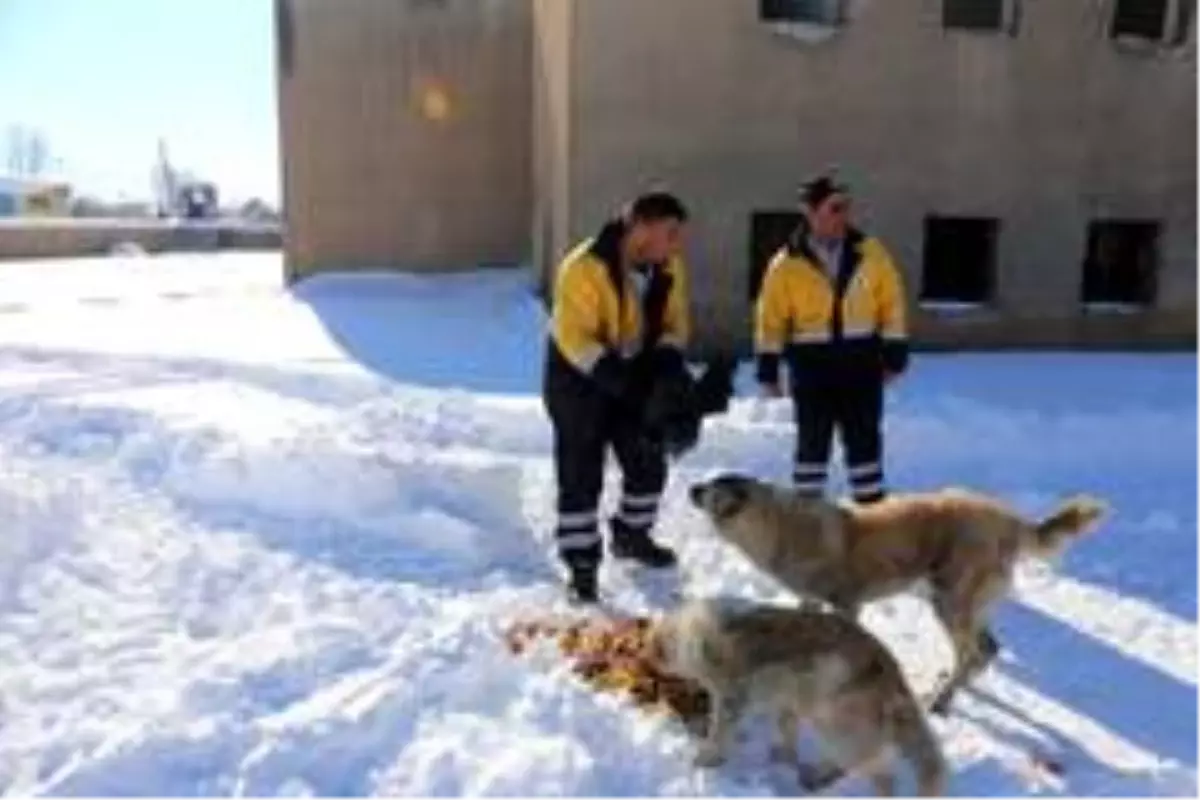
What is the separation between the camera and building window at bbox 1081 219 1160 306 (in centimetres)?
1597

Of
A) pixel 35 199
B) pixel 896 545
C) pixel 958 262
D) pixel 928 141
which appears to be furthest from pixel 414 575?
pixel 35 199

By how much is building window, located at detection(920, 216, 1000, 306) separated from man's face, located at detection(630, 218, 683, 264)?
838 centimetres

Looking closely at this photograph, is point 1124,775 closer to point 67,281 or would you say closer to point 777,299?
point 777,299

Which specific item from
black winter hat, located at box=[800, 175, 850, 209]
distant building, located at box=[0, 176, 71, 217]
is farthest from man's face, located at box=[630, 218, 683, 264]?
distant building, located at box=[0, 176, 71, 217]

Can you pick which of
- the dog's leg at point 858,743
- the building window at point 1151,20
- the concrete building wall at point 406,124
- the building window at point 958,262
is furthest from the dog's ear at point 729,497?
the concrete building wall at point 406,124

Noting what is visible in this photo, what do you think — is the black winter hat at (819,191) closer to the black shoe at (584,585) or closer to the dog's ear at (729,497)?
the dog's ear at (729,497)

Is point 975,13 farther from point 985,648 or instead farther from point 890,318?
point 985,648

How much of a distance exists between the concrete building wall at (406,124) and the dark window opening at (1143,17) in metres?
6.00

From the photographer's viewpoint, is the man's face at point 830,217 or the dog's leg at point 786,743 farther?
the man's face at point 830,217

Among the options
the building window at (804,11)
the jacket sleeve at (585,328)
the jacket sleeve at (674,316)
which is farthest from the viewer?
the building window at (804,11)

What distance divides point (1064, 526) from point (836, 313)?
1.78 meters

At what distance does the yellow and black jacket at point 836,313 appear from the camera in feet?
26.8

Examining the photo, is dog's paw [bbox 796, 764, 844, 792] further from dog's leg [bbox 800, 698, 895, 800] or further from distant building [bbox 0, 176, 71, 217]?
distant building [bbox 0, 176, 71, 217]

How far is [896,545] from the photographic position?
6.84 m
